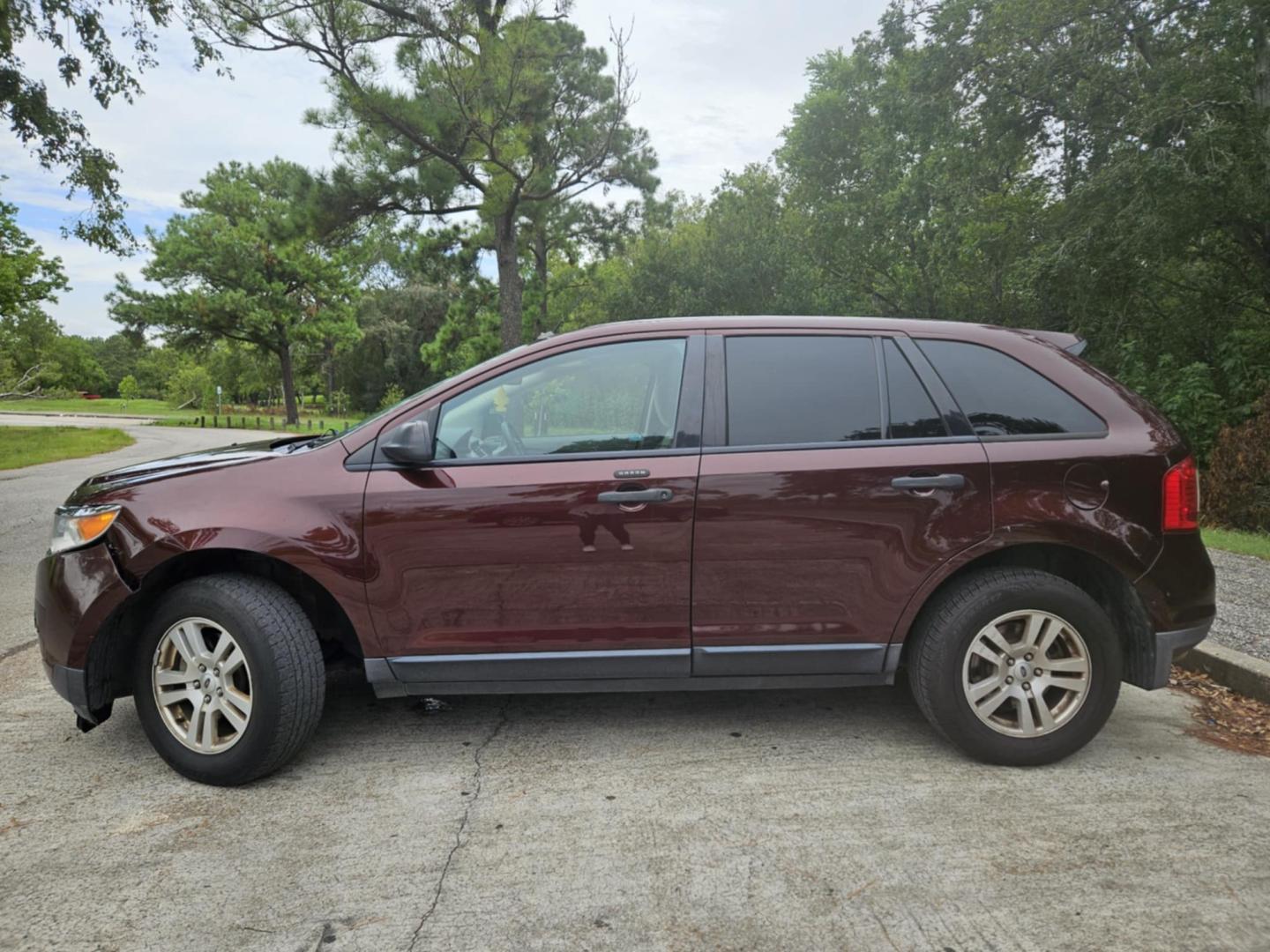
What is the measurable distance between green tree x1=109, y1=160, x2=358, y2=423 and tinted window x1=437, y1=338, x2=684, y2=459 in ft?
122

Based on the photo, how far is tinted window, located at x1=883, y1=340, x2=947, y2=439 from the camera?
10.4 ft

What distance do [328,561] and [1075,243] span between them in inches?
601

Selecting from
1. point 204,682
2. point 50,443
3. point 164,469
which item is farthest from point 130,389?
point 204,682

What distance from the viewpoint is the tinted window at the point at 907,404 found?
3.18 meters

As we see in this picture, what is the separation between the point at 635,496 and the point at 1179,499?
211 cm

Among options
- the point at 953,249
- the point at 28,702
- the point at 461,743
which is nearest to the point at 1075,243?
the point at 953,249

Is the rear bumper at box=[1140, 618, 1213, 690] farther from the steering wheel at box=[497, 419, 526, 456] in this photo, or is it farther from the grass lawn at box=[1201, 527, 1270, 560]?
the grass lawn at box=[1201, 527, 1270, 560]

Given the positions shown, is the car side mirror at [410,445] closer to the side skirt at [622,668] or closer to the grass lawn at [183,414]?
the side skirt at [622,668]

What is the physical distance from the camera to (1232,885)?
2357mm

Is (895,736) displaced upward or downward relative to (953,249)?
downward

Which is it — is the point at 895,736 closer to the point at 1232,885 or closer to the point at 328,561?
the point at 1232,885

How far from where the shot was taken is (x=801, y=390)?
10.6ft

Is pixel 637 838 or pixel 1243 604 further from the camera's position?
pixel 1243 604

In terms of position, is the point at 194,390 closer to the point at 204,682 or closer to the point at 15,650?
the point at 15,650
